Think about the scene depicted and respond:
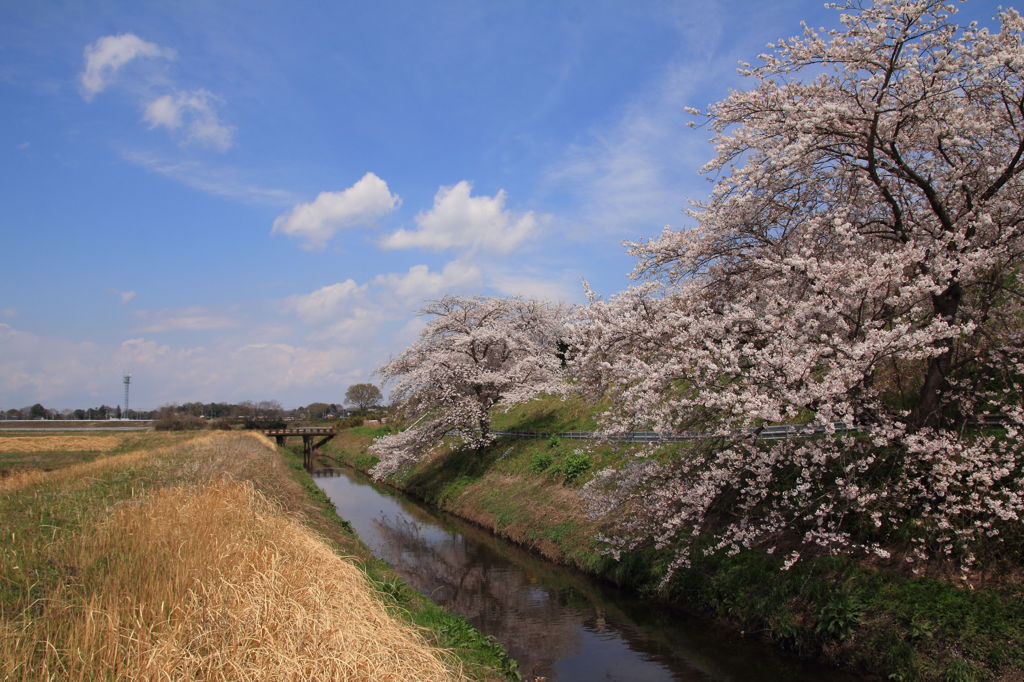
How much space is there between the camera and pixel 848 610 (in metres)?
9.20

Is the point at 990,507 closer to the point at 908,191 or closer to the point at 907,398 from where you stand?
the point at 907,398

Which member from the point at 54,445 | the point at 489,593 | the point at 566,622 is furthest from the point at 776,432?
the point at 54,445

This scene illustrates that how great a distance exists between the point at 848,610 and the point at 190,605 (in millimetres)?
8472

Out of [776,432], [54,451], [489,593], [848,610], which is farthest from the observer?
[54,451]

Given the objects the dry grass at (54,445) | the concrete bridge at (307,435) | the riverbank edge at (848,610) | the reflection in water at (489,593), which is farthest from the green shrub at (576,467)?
the concrete bridge at (307,435)

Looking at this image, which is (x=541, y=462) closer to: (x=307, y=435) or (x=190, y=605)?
(x=190, y=605)

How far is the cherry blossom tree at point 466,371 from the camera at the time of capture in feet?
91.5

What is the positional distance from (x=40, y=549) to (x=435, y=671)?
563cm

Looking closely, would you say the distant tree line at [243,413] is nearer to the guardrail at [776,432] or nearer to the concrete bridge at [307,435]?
the concrete bridge at [307,435]

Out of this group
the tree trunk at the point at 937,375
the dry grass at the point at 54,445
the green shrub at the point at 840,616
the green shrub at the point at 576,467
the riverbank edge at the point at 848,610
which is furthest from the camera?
the dry grass at the point at 54,445

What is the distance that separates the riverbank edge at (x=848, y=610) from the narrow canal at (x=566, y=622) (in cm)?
31

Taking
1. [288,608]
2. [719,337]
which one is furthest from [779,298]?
[288,608]

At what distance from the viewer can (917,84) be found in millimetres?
10117

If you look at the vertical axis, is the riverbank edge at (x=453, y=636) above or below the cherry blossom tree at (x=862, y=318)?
below
